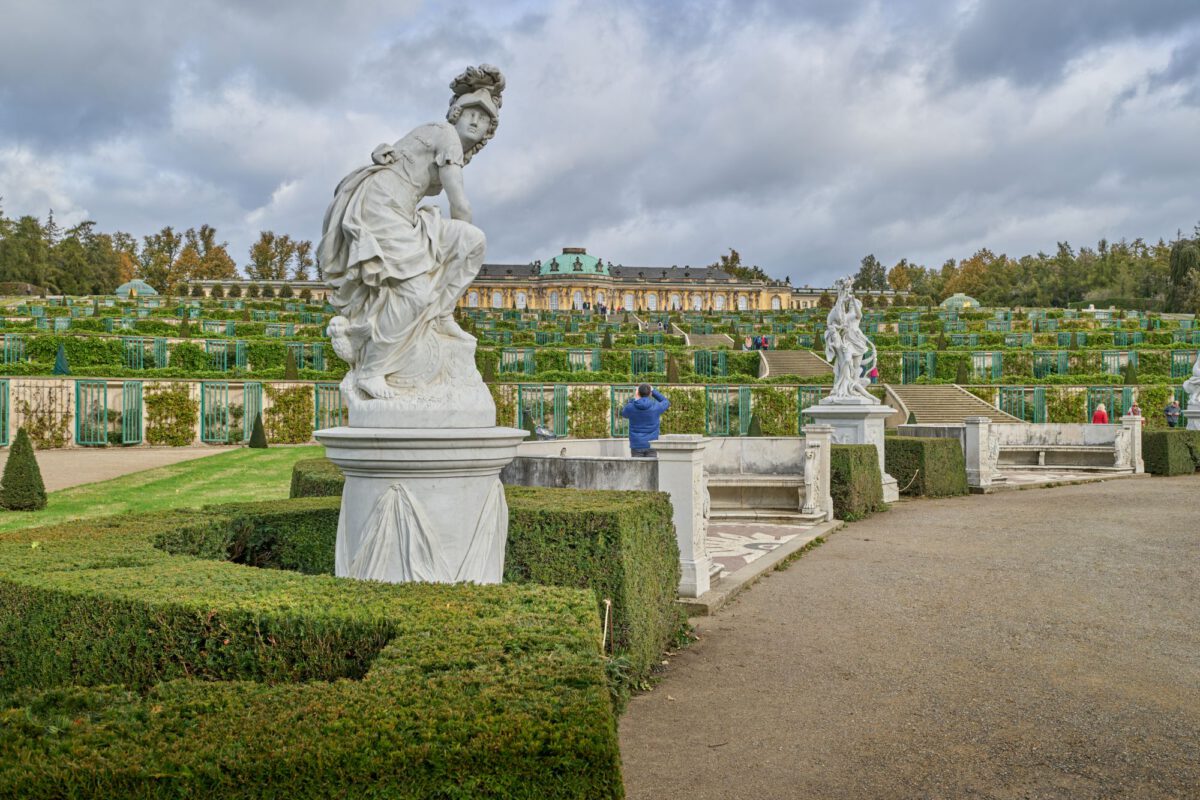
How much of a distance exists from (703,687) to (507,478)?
5142 mm

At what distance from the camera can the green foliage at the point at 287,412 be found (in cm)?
2638

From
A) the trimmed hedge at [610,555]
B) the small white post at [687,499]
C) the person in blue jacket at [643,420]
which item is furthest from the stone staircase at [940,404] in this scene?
the trimmed hedge at [610,555]

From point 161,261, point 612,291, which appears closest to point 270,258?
point 161,261

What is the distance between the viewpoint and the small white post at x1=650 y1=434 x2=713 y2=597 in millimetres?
7508

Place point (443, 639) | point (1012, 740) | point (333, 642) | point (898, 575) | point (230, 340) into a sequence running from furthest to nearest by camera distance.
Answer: point (230, 340) < point (898, 575) < point (1012, 740) < point (333, 642) < point (443, 639)

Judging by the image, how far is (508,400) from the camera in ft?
92.6

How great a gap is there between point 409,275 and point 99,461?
1791 cm

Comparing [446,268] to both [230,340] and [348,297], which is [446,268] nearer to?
[348,297]

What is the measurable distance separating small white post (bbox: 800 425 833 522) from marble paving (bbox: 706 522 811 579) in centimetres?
71

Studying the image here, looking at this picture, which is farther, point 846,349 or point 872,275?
point 872,275

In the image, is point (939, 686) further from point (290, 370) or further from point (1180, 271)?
point (1180, 271)

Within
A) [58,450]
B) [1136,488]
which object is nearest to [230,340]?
[58,450]

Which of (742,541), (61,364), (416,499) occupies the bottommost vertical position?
(742,541)

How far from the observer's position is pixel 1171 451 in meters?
19.5
